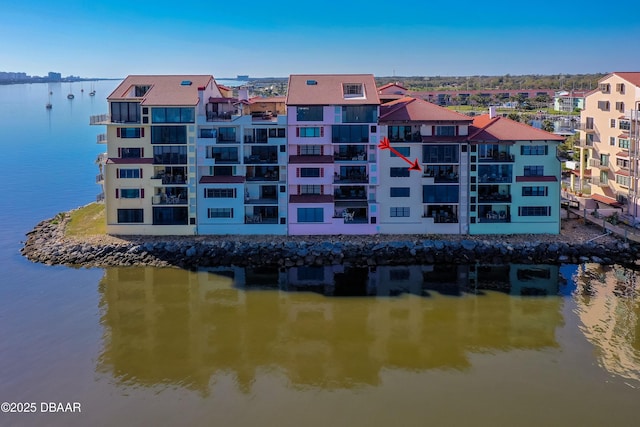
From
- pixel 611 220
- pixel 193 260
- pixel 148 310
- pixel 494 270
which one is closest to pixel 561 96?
pixel 611 220

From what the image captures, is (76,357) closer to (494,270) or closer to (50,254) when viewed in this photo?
(50,254)

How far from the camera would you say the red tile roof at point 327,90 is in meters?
34.0

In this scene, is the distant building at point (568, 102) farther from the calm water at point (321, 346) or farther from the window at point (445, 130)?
the calm water at point (321, 346)

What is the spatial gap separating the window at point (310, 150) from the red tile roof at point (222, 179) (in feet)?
12.6

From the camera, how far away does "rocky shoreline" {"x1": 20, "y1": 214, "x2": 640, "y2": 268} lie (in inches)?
1257

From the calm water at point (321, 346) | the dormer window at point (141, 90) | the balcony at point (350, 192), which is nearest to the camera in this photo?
the calm water at point (321, 346)

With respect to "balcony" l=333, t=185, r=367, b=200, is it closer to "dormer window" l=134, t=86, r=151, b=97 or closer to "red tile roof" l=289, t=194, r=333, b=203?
"red tile roof" l=289, t=194, r=333, b=203

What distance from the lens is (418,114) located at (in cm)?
3478

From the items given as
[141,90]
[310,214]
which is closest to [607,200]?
[310,214]

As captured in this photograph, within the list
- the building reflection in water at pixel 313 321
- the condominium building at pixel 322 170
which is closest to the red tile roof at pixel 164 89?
the condominium building at pixel 322 170

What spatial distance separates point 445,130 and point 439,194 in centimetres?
377

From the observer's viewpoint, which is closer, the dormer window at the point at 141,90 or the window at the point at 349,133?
the window at the point at 349,133

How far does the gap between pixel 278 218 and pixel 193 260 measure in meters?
5.63

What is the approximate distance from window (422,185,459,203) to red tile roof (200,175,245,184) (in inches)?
419
